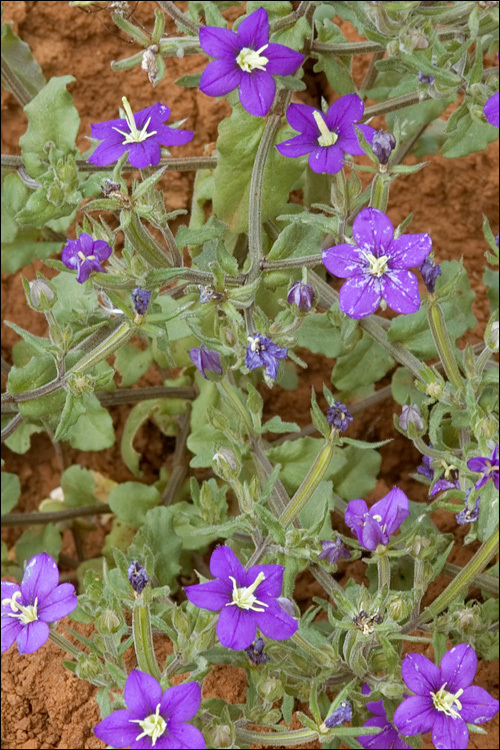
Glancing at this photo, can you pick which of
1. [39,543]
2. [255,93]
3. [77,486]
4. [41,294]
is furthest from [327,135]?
[39,543]

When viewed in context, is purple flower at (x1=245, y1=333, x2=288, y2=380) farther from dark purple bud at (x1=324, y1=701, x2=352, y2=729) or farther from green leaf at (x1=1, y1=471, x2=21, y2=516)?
green leaf at (x1=1, y1=471, x2=21, y2=516)

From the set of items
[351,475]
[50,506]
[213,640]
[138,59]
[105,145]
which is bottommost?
[50,506]

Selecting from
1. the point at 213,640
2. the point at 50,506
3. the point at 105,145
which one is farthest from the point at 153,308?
the point at 50,506

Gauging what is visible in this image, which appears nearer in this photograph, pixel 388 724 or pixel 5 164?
pixel 388 724

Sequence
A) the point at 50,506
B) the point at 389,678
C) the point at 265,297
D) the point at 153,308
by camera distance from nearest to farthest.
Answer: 1. the point at 389,678
2. the point at 153,308
3. the point at 265,297
4. the point at 50,506

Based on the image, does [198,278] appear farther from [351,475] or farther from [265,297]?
[351,475]

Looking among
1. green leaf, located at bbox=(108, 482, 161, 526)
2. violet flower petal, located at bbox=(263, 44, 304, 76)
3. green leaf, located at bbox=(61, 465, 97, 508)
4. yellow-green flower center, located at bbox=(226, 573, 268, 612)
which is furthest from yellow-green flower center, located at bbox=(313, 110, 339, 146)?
green leaf, located at bbox=(61, 465, 97, 508)

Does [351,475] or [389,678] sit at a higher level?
[389,678]

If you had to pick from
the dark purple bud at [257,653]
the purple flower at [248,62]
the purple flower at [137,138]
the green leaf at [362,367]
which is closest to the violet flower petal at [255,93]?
the purple flower at [248,62]
